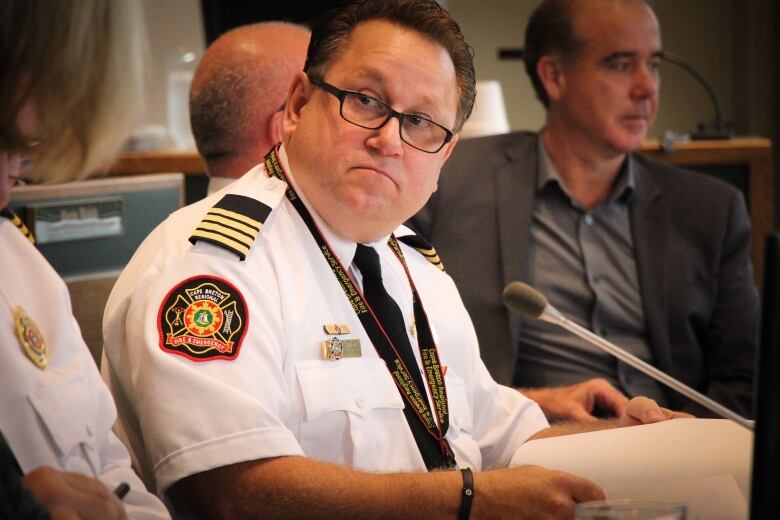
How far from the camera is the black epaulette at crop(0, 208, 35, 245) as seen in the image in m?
1.13

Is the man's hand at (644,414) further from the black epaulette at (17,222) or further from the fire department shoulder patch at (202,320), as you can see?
the black epaulette at (17,222)

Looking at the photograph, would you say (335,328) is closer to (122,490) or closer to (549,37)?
(122,490)

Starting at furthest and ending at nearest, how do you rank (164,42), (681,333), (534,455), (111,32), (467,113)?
(164,42) → (681,333) → (467,113) → (534,455) → (111,32)

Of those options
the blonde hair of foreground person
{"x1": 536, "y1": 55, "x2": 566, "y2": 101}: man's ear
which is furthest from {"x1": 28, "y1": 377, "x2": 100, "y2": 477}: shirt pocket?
{"x1": 536, "y1": 55, "x2": 566, "y2": 101}: man's ear

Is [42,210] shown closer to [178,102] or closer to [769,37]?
[178,102]

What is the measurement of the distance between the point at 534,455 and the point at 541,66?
152 cm

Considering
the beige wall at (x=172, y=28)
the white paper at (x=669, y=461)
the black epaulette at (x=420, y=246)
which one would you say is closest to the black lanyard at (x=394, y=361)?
the white paper at (x=669, y=461)

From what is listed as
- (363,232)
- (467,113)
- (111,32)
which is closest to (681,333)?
(467,113)

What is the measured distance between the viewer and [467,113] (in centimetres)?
172

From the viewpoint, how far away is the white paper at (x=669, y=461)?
1347mm

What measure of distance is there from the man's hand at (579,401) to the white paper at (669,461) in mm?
418

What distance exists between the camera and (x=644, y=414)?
168cm

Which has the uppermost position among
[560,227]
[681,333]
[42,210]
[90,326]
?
[42,210]

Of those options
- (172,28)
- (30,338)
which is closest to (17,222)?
(30,338)
